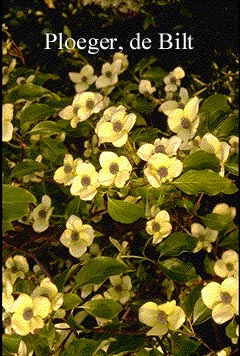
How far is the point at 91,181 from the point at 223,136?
29 cm

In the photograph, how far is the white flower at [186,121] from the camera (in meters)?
0.88

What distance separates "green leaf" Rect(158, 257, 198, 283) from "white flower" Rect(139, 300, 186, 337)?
7cm

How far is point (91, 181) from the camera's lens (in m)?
0.86

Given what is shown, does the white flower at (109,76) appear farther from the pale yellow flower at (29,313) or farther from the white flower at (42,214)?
the pale yellow flower at (29,313)

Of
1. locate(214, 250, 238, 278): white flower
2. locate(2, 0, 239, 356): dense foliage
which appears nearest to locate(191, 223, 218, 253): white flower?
locate(2, 0, 239, 356): dense foliage

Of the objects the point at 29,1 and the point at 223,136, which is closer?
the point at 223,136

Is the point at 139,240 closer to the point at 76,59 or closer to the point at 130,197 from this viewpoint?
the point at 130,197

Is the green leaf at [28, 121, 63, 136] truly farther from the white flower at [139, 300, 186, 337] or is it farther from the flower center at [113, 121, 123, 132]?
the white flower at [139, 300, 186, 337]

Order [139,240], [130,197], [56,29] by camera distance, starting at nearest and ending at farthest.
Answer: [130,197]
[139,240]
[56,29]

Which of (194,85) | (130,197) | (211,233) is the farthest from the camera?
(194,85)

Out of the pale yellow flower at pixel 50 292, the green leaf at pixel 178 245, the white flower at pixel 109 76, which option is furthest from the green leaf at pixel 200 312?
the white flower at pixel 109 76

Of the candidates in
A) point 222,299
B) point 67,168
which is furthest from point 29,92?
point 222,299

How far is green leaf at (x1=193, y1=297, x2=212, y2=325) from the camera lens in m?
0.83

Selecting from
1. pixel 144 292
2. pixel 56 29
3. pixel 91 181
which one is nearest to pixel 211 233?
pixel 144 292
